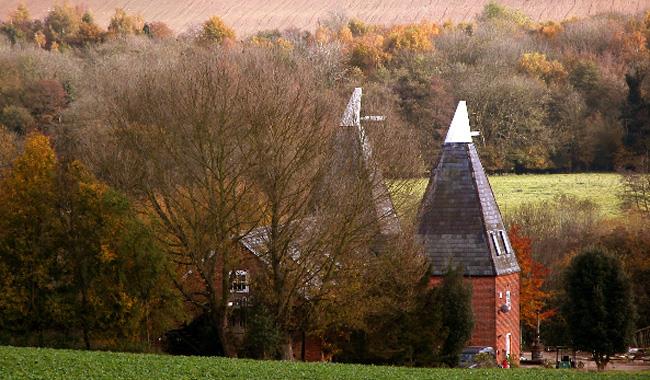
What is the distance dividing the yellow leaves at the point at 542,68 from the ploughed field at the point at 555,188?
14.7m

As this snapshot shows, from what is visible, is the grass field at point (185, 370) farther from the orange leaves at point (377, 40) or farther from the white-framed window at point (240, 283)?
the orange leaves at point (377, 40)

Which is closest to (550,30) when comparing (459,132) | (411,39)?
(411,39)

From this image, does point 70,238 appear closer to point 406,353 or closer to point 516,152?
point 406,353

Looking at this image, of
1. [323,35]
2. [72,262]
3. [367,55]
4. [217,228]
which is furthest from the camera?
[323,35]

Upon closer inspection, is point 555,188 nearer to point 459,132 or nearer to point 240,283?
point 459,132

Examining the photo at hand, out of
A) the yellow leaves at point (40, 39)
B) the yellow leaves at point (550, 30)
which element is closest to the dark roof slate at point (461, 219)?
the yellow leaves at point (550, 30)

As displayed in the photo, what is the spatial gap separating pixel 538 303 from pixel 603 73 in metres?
46.8

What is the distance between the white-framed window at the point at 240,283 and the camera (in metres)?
45.7

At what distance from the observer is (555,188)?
87.5 meters

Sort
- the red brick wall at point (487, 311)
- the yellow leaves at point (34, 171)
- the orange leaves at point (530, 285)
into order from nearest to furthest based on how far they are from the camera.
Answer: the yellow leaves at point (34, 171) < the red brick wall at point (487, 311) < the orange leaves at point (530, 285)

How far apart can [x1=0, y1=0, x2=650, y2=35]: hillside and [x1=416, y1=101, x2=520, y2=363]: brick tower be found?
88675 mm

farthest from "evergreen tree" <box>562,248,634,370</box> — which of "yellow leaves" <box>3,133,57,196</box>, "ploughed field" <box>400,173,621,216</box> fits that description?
"ploughed field" <box>400,173,621,216</box>

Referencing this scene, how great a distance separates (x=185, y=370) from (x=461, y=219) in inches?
711

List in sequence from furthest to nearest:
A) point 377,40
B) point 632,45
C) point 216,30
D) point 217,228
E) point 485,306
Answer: point 216,30 → point 377,40 → point 632,45 → point 485,306 → point 217,228
